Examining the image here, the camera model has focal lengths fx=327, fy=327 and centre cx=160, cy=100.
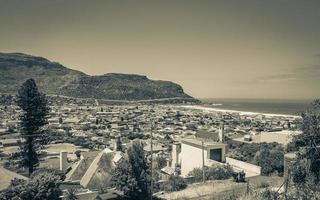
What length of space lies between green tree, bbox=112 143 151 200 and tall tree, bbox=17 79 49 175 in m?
9.79

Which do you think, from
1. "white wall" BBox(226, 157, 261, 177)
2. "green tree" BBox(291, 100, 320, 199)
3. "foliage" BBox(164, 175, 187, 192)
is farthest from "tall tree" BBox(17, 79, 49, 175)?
"green tree" BBox(291, 100, 320, 199)

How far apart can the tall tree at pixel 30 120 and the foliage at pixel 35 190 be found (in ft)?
32.3

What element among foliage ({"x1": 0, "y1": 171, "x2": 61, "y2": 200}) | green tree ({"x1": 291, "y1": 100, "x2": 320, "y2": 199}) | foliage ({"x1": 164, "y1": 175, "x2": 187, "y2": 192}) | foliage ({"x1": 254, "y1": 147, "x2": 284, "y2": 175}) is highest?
green tree ({"x1": 291, "y1": 100, "x2": 320, "y2": 199})

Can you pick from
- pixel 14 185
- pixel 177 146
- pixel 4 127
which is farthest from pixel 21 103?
pixel 4 127

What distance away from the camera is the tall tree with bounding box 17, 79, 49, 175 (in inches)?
1043

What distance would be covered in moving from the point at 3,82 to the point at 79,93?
1645 inches

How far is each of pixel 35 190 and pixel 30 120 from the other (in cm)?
1110

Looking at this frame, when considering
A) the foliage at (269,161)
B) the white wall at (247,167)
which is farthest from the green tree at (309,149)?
the foliage at (269,161)

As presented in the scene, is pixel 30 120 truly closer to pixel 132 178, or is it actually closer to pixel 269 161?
pixel 132 178

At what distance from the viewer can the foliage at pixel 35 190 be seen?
16.7 m

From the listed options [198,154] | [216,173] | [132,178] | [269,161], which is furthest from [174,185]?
[269,161]

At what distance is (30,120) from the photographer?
87.8 feet

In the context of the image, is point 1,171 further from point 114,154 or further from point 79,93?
point 79,93

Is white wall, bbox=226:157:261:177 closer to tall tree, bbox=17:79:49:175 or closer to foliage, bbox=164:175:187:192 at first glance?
foliage, bbox=164:175:187:192
